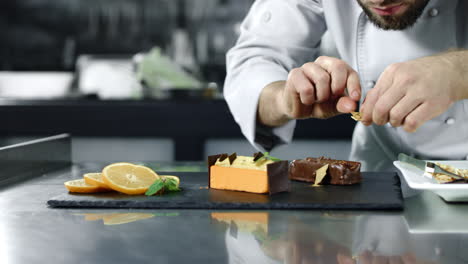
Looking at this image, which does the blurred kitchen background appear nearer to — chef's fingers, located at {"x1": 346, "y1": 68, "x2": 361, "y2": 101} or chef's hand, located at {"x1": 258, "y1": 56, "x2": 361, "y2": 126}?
chef's hand, located at {"x1": 258, "y1": 56, "x2": 361, "y2": 126}

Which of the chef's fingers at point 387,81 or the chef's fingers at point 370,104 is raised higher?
the chef's fingers at point 387,81

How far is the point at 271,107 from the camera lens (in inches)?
64.4

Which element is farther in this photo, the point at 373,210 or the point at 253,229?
the point at 373,210

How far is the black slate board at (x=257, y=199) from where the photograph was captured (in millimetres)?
1031

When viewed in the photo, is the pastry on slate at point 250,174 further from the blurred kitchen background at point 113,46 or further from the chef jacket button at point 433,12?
the blurred kitchen background at point 113,46

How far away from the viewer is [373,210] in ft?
3.35

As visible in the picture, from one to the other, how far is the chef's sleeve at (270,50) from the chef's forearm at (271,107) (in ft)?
0.15

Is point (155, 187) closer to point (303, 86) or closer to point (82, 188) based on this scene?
point (82, 188)

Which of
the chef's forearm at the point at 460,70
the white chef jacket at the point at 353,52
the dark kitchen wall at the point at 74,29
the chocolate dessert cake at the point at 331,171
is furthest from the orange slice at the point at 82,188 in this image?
the dark kitchen wall at the point at 74,29

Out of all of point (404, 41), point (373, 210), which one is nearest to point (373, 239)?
point (373, 210)

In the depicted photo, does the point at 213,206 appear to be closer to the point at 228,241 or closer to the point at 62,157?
the point at 228,241

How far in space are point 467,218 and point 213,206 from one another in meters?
0.44

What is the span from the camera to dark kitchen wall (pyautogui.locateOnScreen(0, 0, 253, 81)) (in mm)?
4949

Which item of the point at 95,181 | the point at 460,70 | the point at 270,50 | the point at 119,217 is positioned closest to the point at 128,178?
the point at 95,181
